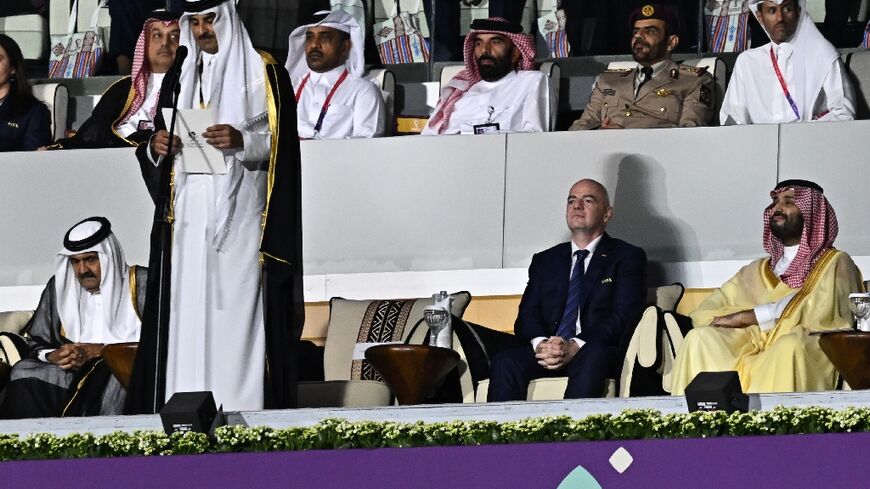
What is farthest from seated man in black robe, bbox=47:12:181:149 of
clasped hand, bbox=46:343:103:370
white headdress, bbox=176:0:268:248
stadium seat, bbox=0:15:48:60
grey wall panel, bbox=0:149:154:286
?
white headdress, bbox=176:0:268:248

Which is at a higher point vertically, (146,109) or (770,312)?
(146,109)

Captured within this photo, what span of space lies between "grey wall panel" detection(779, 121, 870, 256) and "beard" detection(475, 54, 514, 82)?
1282 mm

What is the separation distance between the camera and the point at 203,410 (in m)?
5.07

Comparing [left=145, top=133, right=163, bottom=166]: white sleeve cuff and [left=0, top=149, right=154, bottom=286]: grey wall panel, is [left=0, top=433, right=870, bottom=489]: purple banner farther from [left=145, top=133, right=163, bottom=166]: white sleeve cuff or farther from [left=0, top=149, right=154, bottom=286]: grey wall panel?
[left=0, top=149, right=154, bottom=286]: grey wall panel

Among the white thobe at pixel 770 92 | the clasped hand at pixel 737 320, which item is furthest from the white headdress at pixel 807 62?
the clasped hand at pixel 737 320

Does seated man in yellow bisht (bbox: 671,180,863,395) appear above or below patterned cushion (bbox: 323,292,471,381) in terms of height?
above

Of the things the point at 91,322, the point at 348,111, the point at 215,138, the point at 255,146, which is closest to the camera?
the point at 215,138

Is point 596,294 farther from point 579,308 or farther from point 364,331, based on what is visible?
point 364,331

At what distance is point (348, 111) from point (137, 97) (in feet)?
3.17

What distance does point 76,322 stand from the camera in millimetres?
→ 7793

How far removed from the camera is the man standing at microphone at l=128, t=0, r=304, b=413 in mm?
6246

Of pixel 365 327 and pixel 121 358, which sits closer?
pixel 121 358

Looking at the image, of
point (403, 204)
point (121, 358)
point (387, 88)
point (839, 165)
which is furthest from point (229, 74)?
point (839, 165)

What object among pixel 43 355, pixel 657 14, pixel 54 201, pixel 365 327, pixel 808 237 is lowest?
pixel 43 355
